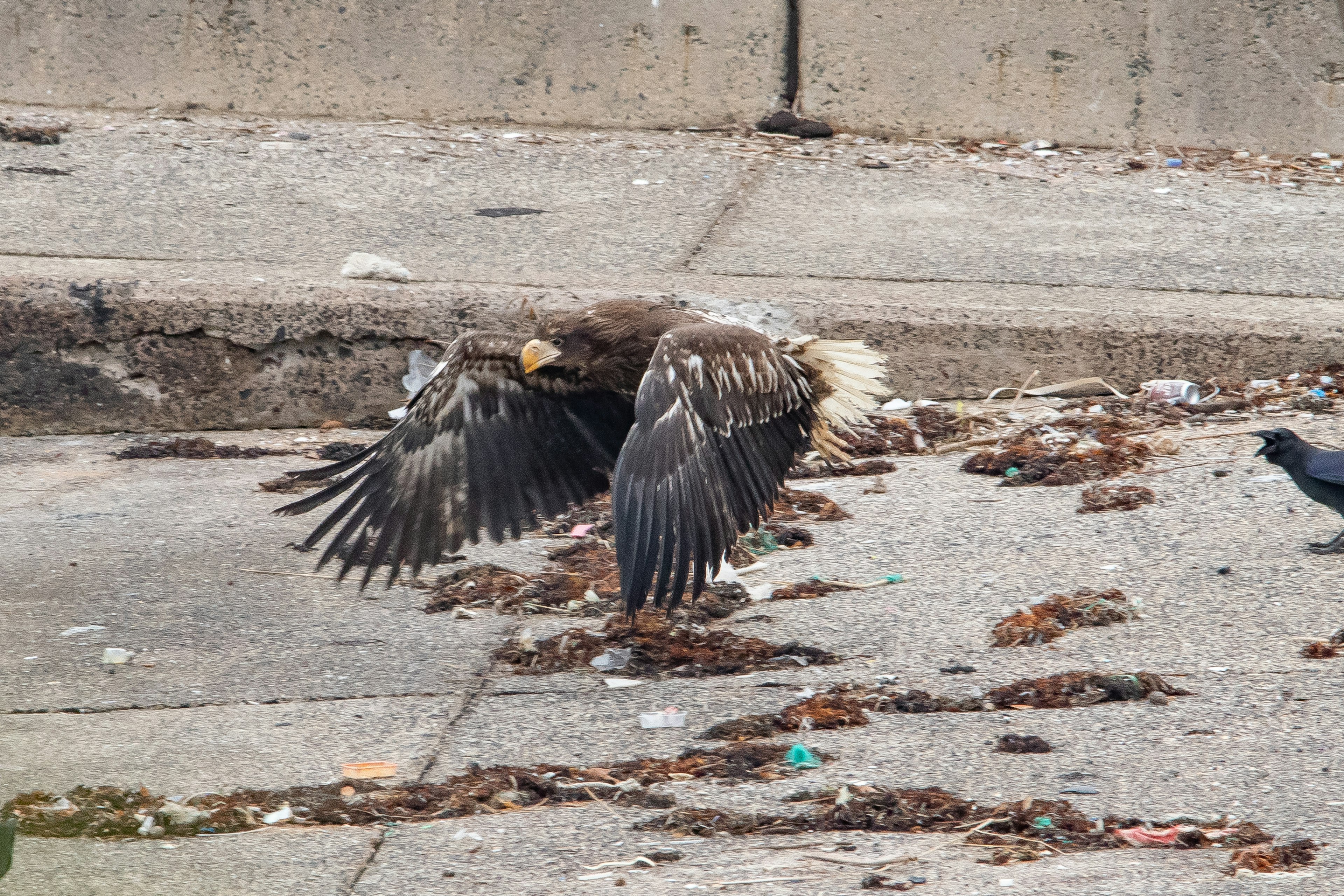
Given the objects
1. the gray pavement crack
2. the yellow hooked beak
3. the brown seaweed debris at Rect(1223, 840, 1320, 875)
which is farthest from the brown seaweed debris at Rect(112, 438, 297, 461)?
the brown seaweed debris at Rect(1223, 840, 1320, 875)

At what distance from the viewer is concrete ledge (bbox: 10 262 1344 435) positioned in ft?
18.7

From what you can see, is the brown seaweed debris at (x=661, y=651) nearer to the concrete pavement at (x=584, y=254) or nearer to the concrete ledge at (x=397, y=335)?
the concrete pavement at (x=584, y=254)

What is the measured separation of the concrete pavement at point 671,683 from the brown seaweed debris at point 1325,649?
6 cm

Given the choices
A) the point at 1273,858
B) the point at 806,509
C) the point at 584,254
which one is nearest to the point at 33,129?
the point at 584,254

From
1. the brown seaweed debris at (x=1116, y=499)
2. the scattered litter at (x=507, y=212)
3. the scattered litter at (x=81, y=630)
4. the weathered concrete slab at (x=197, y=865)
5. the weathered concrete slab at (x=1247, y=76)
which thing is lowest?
the weathered concrete slab at (x=197, y=865)

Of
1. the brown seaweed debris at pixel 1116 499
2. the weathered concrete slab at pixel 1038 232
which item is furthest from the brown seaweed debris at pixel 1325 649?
the weathered concrete slab at pixel 1038 232

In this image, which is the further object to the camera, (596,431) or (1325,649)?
(596,431)

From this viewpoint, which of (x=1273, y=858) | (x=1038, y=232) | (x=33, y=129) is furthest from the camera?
(x=33, y=129)

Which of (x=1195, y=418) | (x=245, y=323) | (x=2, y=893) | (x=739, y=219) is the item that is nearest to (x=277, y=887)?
(x=2, y=893)

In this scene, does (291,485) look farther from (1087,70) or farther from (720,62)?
(1087,70)

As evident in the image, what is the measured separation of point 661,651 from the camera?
4082mm

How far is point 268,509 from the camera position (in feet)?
17.0

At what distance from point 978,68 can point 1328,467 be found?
13.5 ft

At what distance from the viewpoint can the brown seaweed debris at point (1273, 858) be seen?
2.72 m
